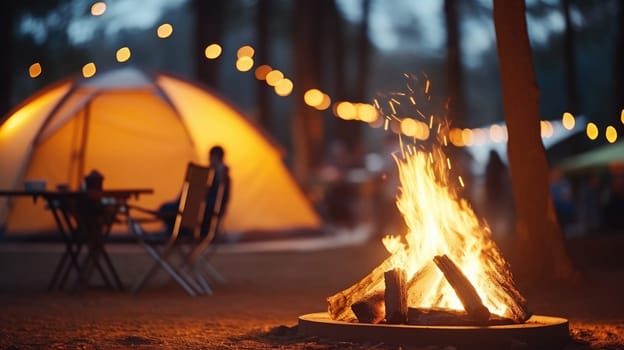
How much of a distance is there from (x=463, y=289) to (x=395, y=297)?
0.38m

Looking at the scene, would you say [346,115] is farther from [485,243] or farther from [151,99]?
[485,243]

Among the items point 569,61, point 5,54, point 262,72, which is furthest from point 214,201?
point 569,61

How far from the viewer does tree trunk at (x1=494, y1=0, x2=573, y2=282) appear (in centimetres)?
1065

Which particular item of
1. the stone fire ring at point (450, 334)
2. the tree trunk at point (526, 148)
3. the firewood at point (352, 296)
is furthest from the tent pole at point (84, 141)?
the stone fire ring at point (450, 334)

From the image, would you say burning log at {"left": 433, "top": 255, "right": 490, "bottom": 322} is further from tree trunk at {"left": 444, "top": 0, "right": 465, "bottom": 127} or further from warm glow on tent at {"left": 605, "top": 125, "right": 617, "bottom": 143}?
tree trunk at {"left": 444, "top": 0, "right": 465, "bottom": 127}

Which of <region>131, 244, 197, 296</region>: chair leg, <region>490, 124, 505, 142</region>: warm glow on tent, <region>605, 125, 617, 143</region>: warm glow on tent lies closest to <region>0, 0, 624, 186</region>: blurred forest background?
<region>490, 124, 505, 142</region>: warm glow on tent

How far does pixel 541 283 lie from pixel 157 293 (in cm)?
348

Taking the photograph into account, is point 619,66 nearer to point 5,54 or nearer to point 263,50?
point 263,50

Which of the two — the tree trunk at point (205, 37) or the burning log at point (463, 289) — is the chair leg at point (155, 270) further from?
the tree trunk at point (205, 37)

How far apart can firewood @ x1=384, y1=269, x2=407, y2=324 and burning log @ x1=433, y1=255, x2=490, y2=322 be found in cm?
24

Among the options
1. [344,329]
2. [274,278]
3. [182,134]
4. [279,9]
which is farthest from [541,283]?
[279,9]

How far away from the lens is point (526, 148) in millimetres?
10734

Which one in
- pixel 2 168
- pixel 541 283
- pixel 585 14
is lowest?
pixel 541 283

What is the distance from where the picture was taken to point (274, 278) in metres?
12.2
